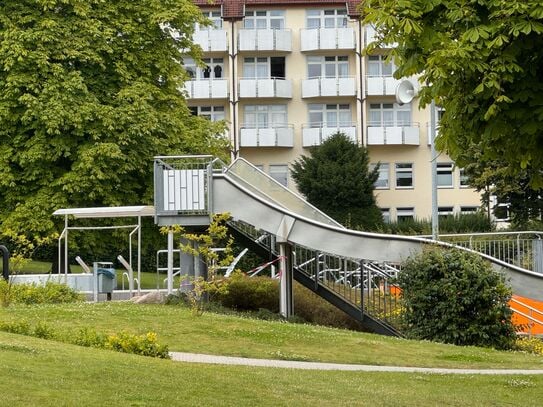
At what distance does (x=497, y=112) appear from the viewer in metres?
10.3

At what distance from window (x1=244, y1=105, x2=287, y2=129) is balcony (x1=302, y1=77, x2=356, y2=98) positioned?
188cm

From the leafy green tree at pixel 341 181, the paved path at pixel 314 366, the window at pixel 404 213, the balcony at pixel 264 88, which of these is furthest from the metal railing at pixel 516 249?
the window at pixel 404 213

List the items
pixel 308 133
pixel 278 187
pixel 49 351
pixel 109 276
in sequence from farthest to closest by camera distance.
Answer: pixel 308 133, pixel 109 276, pixel 278 187, pixel 49 351

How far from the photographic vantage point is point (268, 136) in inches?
2489

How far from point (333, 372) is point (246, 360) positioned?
226 cm

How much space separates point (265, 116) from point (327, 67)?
4.62 metres

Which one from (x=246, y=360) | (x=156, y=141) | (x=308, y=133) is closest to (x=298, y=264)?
(x=156, y=141)

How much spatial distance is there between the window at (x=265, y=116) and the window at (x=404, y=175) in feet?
24.2

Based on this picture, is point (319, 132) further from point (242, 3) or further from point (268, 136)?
point (242, 3)

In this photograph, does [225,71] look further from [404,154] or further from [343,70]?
[404,154]

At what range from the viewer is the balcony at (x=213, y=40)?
62688 millimetres

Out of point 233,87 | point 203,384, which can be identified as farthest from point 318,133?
point 203,384

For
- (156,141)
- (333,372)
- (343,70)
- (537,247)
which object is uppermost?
(343,70)

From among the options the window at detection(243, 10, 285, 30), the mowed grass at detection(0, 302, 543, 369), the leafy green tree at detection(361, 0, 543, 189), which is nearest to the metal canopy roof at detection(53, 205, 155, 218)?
the mowed grass at detection(0, 302, 543, 369)
